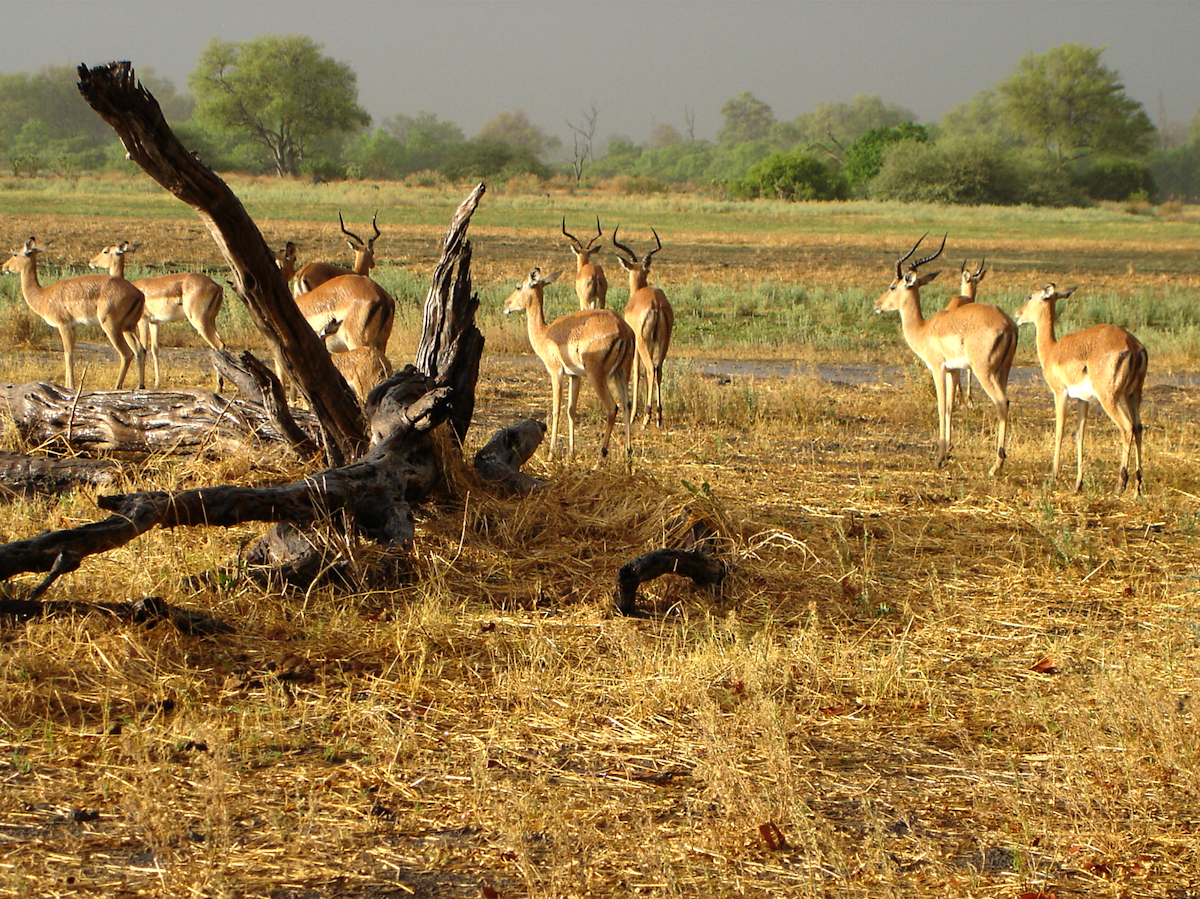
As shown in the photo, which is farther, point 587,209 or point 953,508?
point 587,209

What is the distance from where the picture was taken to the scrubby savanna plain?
339cm

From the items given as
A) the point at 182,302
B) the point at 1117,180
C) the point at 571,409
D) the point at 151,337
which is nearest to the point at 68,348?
the point at 151,337

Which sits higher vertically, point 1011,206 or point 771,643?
point 1011,206

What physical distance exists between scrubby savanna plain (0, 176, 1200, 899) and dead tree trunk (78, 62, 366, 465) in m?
0.77

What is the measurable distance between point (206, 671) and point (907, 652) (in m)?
3.02

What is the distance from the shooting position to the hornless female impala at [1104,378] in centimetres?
866

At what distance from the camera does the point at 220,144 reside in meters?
96.4

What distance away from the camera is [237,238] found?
5523 mm

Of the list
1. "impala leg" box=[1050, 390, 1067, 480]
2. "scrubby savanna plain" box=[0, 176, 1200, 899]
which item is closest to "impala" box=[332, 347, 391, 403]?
"scrubby savanna plain" box=[0, 176, 1200, 899]

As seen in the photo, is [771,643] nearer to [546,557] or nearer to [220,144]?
[546,557]

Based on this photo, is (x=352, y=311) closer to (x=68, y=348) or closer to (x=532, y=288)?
(x=532, y=288)

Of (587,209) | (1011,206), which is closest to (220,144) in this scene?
(587,209)

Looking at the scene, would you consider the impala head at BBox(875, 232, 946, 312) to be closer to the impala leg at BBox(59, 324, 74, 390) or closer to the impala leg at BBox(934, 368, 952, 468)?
the impala leg at BBox(934, 368, 952, 468)

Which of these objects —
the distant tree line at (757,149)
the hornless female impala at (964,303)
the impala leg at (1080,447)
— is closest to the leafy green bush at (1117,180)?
the distant tree line at (757,149)
